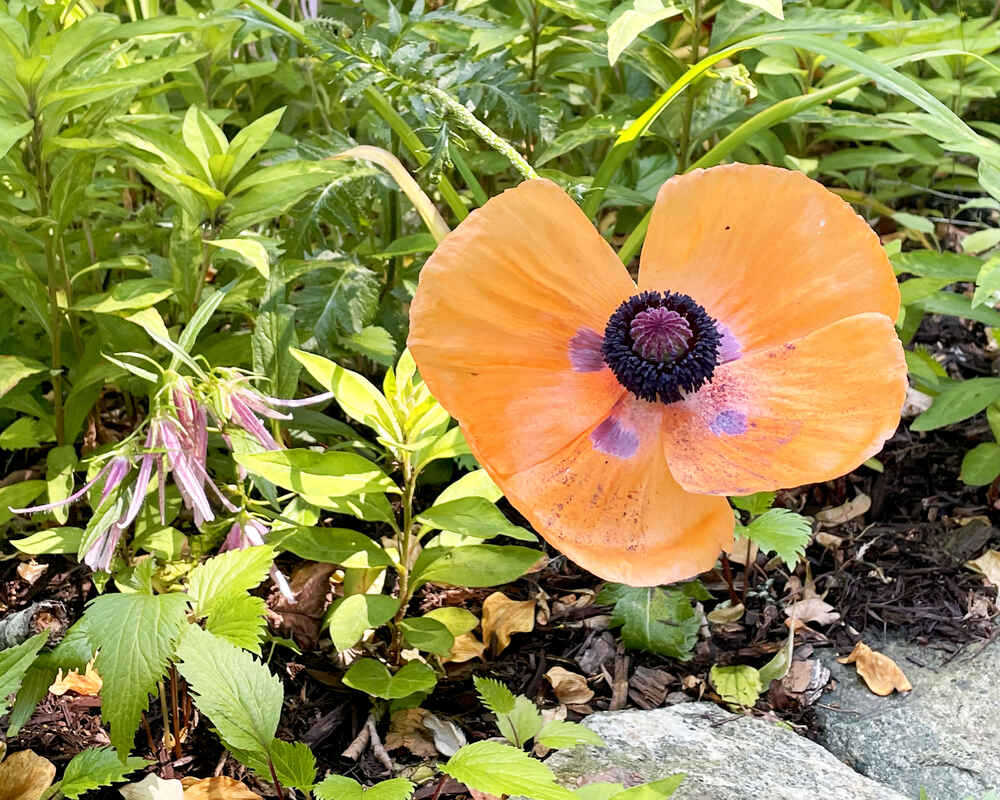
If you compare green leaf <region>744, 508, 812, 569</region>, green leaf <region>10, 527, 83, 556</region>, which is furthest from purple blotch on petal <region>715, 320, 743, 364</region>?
green leaf <region>10, 527, 83, 556</region>

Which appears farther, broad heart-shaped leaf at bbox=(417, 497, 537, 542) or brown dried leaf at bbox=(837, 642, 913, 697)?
brown dried leaf at bbox=(837, 642, 913, 697)

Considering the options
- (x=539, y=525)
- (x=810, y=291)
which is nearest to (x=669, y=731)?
(x=539, y=525)

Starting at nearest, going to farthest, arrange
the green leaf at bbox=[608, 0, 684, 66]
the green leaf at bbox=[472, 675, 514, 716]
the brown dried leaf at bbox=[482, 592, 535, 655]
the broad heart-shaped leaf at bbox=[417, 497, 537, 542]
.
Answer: the green leaf at bbox=[472, 675, 514, 716] < the broad heart-shaped leaf at bbox=[417, 497, 537, 542] < the green leaf at bbox=[608, 0, 684, 66] < the brown dried leaf at bbox=[482, 592, 535, 655]

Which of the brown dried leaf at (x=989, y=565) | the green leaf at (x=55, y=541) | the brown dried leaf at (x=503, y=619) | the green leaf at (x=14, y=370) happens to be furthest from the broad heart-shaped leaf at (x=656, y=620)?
the green leaf at (x=14, y=370)

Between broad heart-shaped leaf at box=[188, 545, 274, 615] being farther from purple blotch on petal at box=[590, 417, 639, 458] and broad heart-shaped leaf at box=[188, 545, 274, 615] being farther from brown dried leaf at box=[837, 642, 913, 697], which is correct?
brown dried leaf at box=[837, 642, 913, 697]

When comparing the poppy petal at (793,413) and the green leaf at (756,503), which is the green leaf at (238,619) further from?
the green leaf at (756,503)

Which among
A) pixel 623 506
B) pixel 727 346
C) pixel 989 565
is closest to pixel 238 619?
pixel 623 506
